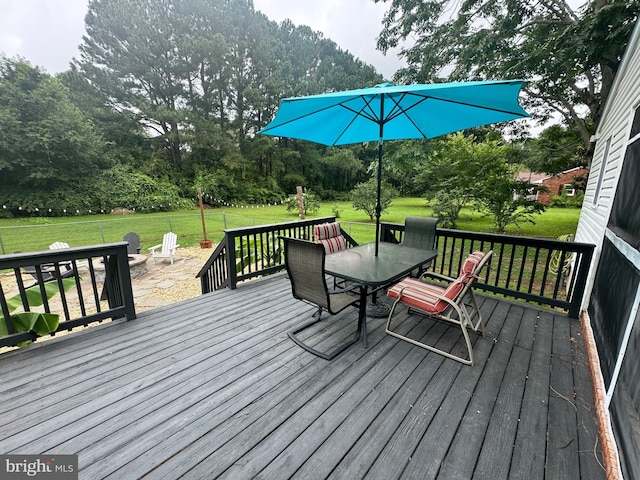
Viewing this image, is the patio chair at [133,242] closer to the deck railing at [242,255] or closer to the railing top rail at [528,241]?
the deck railing at [242,255]

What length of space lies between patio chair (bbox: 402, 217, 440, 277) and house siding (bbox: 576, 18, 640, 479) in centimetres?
172

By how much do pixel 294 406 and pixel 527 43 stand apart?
8.65 meters

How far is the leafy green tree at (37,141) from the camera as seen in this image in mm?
14055

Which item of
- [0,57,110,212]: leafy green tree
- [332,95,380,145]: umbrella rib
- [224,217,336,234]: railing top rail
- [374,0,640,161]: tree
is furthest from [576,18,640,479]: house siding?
[0,57,110,212]: leafy green tree

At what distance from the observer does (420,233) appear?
3.99m

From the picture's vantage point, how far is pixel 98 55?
19062 mm

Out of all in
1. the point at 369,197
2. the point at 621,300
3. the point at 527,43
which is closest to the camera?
the point at 621,300

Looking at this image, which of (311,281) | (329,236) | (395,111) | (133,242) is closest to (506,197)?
(395,111)

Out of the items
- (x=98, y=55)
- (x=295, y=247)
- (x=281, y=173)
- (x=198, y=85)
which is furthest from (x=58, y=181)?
(x=295, y=247)

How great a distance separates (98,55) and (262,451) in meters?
27.4

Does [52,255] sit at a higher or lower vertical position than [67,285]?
higher

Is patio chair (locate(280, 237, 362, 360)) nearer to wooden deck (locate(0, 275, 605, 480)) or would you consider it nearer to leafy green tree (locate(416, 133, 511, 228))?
wooden deck (locate(0, 275, 605, 480))

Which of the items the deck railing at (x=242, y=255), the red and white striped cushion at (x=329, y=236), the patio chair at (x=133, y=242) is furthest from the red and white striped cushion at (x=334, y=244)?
the patio chair at (x=133, y=242)

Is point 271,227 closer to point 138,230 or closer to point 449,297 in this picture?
point 449,297
